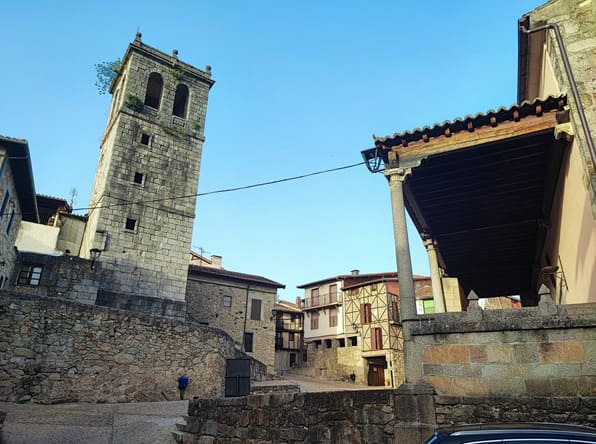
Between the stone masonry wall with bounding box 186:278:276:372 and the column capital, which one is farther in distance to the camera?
the stone masonry wall with bounding box 186:278:276:372

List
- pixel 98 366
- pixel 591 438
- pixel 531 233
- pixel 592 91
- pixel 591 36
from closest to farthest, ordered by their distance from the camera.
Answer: pixel 591 438 → pixel 592 91 → pixel 591 36 → pixel 531 233 → pixel 98 366

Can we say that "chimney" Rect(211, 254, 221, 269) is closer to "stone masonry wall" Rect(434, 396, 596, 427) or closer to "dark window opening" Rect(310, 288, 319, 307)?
"dark window opening" Rect(310, 288, 319, 307)

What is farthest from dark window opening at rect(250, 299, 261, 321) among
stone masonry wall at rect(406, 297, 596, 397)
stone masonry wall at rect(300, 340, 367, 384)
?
stone masonry wall at rect(406, 297, 596, 397)

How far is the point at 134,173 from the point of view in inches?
758

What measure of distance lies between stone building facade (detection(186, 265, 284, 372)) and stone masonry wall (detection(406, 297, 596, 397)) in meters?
21.1

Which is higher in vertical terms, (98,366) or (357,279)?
(357,279)

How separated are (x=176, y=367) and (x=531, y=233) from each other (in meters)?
12.2

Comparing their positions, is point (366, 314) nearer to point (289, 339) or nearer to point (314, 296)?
point (314, 296)

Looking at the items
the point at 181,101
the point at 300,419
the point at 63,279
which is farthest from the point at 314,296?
the point at 300,419

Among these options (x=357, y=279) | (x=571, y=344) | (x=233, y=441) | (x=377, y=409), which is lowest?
(x=233, y=441)

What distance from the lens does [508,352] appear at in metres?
5.15

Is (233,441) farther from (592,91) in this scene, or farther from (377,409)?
(592,91)

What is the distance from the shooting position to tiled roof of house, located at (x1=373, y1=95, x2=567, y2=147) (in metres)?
6.33

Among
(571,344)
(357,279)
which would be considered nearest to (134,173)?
Result: (571,344)
